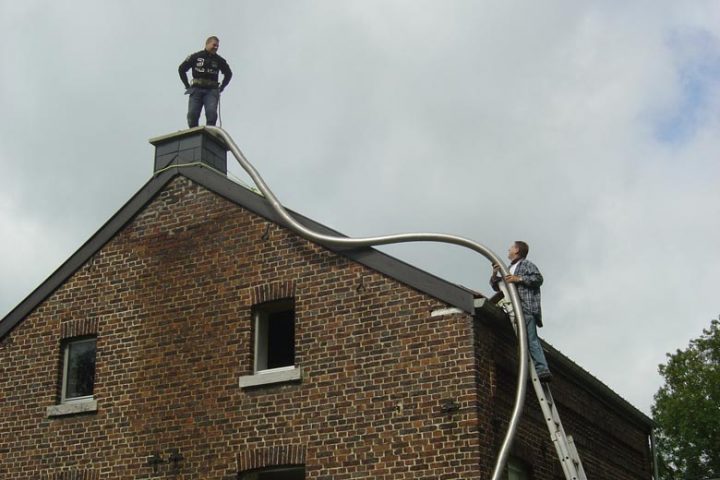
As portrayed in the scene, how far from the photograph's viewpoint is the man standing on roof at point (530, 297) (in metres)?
12.8

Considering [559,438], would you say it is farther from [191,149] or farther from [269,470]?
[191,149]

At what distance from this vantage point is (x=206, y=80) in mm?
17516

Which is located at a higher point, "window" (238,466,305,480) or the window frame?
the window frame

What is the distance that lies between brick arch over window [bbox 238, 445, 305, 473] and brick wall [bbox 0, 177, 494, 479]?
0.03 metres

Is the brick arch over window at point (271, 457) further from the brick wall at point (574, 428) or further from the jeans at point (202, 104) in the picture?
the jeans at point (202, 104)

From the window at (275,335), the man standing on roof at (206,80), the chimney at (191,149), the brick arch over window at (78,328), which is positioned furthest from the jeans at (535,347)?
the man standing on roof at (206,80)

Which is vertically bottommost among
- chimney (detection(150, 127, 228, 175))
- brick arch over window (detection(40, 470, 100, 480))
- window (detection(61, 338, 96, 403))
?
brick arch over window (detection(40, 470, 100, 480))

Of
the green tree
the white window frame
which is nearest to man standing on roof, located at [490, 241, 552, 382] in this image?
the white window frame

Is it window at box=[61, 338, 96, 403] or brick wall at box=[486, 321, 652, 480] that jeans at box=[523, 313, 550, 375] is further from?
window at box=[61, 338, 96, 403]

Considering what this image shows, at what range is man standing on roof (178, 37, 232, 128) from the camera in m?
17.2

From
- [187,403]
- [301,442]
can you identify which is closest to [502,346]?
[301,442]

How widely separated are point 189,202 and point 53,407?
12.5 feet

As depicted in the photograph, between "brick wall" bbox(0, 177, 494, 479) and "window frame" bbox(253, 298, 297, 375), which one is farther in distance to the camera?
"window frame" bbox(253, 298, 297, 375)

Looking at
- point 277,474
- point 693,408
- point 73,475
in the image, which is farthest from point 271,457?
point 693,408
